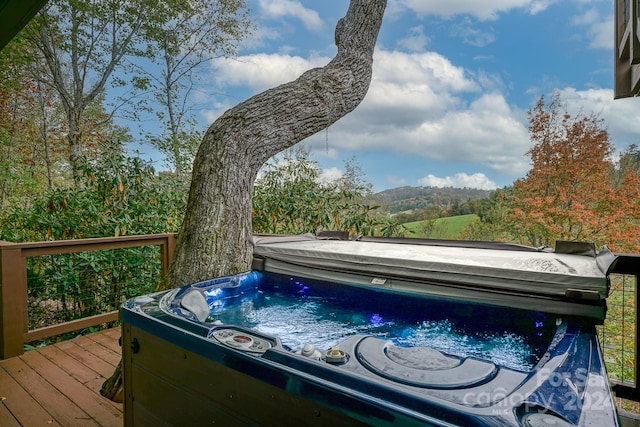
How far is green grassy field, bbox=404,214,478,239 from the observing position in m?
6.78

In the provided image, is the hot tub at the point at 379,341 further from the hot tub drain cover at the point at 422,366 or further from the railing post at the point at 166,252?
the railing post at the point at 166,252

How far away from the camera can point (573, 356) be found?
1.26 m

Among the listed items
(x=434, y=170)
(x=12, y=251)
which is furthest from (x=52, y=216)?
(x=434, y=170)

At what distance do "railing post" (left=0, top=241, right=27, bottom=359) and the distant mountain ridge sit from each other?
5179 mm

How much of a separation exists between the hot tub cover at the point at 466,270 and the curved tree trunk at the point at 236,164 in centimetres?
30

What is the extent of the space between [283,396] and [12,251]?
2706 millimetres

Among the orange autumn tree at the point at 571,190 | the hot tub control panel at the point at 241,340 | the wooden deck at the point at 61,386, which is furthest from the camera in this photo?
the orange autumn tree at the point at 571,190

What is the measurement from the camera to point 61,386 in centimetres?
237

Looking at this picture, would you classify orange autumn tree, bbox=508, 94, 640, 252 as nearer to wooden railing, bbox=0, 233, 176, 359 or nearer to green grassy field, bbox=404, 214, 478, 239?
green grassy field, bbox=404, 214, 478, 239

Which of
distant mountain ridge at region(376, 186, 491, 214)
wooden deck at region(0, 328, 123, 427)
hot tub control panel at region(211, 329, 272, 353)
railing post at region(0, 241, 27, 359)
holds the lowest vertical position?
wooden deck at region(0, 328, 123, 427)

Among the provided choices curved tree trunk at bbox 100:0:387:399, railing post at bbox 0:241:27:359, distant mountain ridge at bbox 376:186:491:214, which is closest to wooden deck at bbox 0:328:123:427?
railing post at bbox 0:241:27:359

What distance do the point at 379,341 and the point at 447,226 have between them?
6069 mm

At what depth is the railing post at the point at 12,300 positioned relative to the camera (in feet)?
8.87

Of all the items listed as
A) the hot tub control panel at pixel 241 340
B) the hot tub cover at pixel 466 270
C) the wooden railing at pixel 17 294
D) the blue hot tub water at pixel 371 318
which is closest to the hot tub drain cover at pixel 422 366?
the hot tub control panel at pixel 241 340
